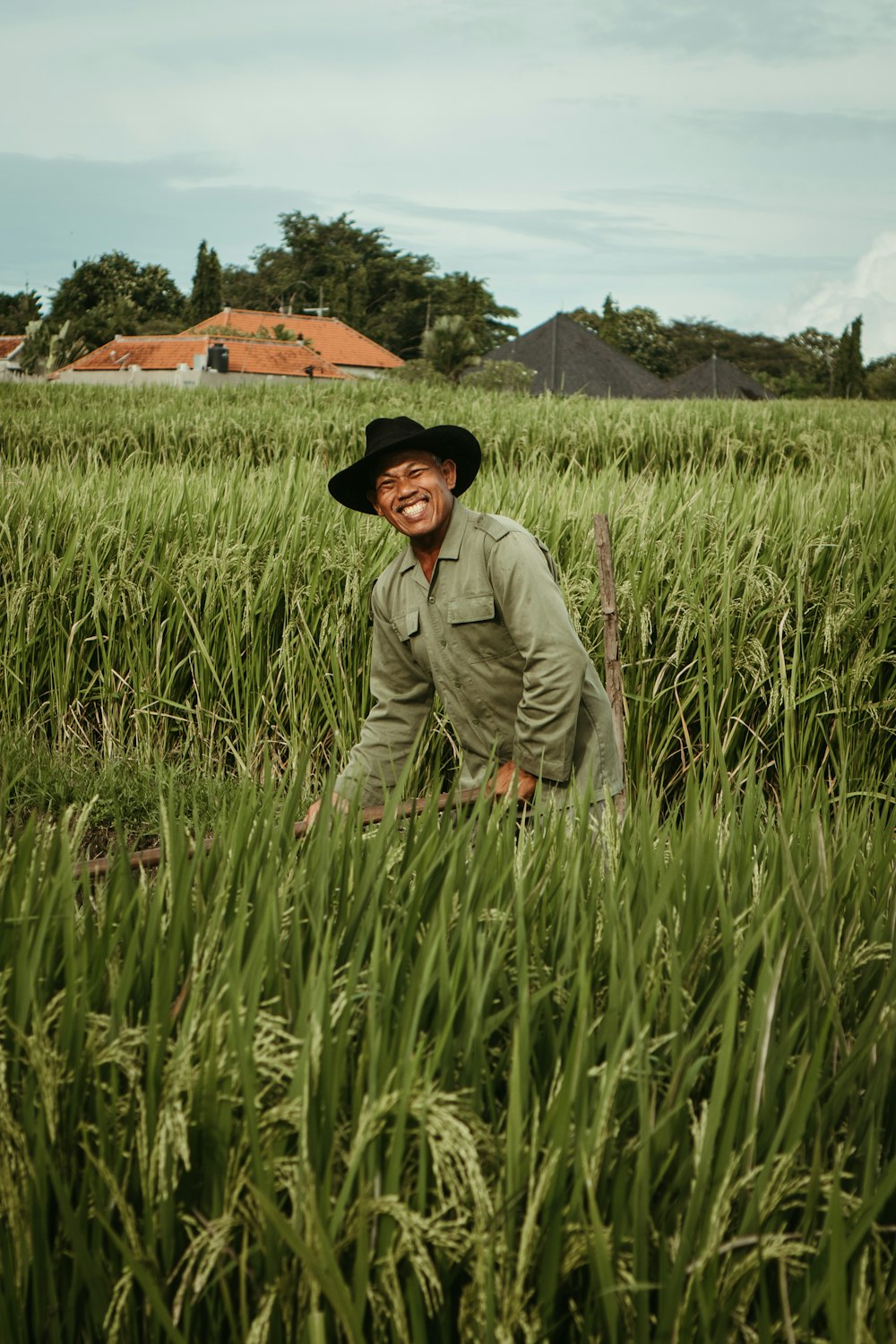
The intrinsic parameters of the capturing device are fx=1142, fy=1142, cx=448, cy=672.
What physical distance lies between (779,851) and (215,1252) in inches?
43.3

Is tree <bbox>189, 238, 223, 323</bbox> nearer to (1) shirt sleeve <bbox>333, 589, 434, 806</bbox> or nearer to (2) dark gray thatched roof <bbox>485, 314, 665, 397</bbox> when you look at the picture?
(2) dark gray thatched roof <bbox>485, 314, 665, 397</bbox>

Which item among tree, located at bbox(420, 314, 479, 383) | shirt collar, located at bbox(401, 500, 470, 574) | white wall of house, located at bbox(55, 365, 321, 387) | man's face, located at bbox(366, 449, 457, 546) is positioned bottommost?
shirt collar, located at bbox(401, 500, 470, 574)

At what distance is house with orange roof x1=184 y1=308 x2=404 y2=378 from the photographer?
189ft

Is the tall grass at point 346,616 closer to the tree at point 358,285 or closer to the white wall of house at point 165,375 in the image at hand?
the white wall of house at point 165,375

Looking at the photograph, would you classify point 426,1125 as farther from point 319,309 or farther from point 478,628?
point 319,309

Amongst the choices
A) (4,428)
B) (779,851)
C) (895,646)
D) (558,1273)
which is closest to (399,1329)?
(558,1273)

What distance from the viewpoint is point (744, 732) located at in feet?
13.5

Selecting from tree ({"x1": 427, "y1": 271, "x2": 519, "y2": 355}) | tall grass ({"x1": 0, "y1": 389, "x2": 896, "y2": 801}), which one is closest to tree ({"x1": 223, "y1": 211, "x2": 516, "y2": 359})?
tree ({"x1": 427, "y1": 271, "x2": 519, "y2": 355})

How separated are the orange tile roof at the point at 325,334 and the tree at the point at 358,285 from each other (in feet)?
28.2

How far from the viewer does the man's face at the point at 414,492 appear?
3.06 meters

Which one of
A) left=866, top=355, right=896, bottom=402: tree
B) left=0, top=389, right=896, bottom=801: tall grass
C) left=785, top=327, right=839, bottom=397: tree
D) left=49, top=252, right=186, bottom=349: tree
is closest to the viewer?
left=0, top=389, right=896, bottom=801: tall grass

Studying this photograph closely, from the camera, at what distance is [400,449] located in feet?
9.99

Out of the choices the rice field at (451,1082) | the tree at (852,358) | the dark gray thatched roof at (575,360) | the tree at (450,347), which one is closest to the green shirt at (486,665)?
the rice field at (451,1082)

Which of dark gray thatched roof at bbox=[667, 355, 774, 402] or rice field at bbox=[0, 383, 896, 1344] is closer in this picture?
rice field at bbox=[0, 383, 896, 1344]
